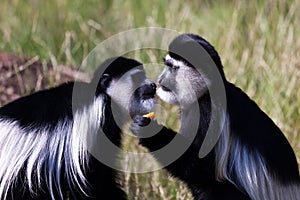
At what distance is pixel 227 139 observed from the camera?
2748 millimetres

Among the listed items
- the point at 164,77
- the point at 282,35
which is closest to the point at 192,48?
the point at 164,77

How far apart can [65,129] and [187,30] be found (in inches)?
78.7

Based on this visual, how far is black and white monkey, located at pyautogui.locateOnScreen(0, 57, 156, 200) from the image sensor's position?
106 inches

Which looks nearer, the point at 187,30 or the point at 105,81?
the point at 105,81

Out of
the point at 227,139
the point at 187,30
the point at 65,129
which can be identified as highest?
the point at 187,30

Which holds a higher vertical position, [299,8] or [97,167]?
[299,8]

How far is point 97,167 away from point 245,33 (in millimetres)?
1837

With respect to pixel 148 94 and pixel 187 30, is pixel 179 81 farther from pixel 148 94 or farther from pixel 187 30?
pixel 187 30

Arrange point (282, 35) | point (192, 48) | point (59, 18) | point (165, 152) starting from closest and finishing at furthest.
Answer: point (192, 48) < point (165, 152) < point (282, 35) < point (59, 18)

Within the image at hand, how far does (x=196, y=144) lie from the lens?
2814 mm

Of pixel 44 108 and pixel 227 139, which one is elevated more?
pixel 44 108

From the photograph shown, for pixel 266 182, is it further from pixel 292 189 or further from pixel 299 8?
pixel 299 8

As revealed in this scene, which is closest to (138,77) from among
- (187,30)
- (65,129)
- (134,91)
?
(134,91)

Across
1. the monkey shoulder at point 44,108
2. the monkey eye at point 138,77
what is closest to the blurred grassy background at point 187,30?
the monkey eye at point 138,77
